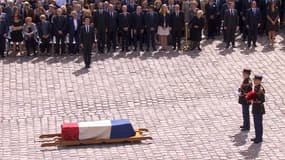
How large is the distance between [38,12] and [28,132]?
728cm

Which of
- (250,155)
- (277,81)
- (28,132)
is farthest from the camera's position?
(277,81)

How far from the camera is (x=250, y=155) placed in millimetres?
17797

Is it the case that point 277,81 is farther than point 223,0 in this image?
No

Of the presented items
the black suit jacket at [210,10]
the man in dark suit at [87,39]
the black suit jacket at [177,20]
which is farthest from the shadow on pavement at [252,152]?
the black suit jacket at [210,10]

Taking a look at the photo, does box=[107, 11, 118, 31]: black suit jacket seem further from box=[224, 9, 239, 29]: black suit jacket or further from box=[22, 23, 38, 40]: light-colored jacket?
box=[224, 9, 239, 29]: black suit jacket

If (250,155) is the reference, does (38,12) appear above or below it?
above

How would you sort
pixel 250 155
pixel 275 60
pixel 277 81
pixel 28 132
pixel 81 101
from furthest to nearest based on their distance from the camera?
1. pixel 275 60
2. pixel 277 81
3. pixel 81 101
4. pixel 28 132
5. pixel 250 155

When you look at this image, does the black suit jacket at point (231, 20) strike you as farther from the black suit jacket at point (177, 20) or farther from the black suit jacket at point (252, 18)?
the black suit jacket at point (177, 20)

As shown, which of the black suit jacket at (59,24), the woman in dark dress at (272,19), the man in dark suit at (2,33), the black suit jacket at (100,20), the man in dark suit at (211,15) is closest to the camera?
the man in dark suit at (2,33)

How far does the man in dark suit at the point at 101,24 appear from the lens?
2558cm

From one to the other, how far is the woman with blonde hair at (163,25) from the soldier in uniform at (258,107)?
27.1ft

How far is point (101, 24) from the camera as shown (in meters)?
25.6

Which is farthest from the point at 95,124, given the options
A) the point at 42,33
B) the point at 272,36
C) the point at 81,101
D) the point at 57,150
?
the point at 272,36

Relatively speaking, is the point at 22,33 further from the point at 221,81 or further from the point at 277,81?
the point at 277,81
